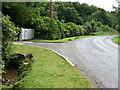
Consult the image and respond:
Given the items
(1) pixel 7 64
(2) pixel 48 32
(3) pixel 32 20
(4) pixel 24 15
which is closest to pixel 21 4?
(4) pixel 24 15

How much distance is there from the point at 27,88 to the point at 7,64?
4864 millimetres

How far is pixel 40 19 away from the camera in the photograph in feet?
85.8

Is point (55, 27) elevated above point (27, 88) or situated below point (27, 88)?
above

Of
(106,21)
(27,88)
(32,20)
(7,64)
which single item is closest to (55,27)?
(32,20)

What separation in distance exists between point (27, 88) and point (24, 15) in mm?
19626

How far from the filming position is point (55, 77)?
621 cm

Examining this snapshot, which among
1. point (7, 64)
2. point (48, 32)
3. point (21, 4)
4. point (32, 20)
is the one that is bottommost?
point (7, 64)

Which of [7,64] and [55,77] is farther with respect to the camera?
[7,64]

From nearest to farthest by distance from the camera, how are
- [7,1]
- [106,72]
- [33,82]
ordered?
[33,82] → [106,72] → [7,1]

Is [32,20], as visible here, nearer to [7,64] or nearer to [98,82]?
[7,64]

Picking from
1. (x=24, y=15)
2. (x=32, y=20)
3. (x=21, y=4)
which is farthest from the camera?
(x=32, y=20)

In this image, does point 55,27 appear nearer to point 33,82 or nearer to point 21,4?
point 21,4

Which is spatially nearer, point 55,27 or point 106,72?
point 106,72

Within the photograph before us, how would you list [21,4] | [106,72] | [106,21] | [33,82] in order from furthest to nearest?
[106,21] < [21,4] < [106,72] < [33,82]
